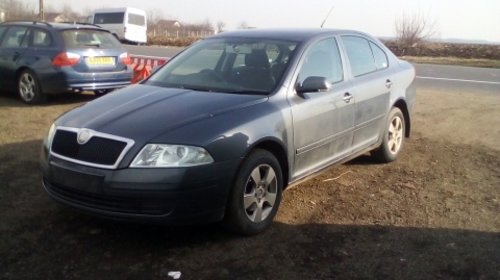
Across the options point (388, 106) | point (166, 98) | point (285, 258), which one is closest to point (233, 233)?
point (285, 258)

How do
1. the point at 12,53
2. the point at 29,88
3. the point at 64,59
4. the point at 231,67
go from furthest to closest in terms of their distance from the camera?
the point at 12,53 → the point at 29,88 → the point at 64,59 → the point at 231,67

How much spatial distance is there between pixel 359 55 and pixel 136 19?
32.0 m

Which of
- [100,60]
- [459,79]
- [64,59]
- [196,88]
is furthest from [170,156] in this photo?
[459,79]

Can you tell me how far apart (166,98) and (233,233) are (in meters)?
1.24

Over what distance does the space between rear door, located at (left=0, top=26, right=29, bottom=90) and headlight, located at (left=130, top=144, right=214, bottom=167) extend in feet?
24.1

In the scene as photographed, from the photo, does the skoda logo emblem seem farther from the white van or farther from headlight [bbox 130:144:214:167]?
the white van

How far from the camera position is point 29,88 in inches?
380

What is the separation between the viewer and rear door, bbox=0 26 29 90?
9.83m

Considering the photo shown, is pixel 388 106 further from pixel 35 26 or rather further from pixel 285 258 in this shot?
pixel 35 26

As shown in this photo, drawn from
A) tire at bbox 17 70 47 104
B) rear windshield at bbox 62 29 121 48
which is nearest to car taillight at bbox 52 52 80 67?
rear windshield at bbox 62 29 121 48

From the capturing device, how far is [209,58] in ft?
16.5

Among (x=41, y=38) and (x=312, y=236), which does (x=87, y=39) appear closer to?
(x=41, y=38)

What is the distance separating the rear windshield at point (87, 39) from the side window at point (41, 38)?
33 cm

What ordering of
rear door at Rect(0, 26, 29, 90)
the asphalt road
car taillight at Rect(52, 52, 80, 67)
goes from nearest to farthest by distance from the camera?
car taillight at Rect(52, 52, 80, 67) → rear door at Rect(0, 26, 29, 90) → the asphalt road
